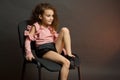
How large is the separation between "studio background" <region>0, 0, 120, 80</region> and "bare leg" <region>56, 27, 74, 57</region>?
0.70 m

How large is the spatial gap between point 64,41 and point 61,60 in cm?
19

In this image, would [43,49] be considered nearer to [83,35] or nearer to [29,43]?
[29,43]

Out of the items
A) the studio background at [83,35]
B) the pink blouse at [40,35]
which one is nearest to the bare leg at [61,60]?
the pink blouse at [40,35]

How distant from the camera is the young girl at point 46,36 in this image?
2.79 m

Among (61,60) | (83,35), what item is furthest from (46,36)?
(83,35)

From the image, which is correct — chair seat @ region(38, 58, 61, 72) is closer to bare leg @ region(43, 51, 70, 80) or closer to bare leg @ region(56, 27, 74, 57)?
bare leg @ region(43, 51, 70, 80)

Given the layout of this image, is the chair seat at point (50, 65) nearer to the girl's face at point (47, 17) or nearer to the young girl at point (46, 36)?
the young girl at point (46, 36)

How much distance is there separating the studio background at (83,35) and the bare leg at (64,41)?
27.6 inches

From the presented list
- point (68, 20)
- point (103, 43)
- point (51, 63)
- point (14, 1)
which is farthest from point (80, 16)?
point (51, 63)

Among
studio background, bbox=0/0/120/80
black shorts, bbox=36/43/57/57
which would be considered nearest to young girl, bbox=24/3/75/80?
black shorts, bbox=36/43/57/57

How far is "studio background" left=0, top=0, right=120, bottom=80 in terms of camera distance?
3.41m

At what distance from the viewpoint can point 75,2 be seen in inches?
140

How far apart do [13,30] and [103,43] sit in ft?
3.38

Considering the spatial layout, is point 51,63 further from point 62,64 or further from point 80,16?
point 80,16
